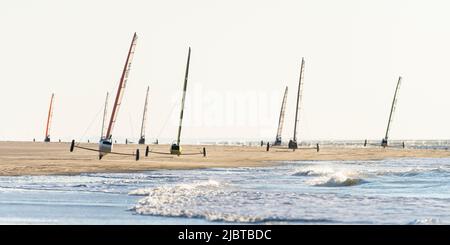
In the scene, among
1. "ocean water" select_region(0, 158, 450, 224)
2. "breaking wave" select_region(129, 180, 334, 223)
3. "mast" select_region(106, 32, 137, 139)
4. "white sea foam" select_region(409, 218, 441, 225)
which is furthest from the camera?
"mast" select_region(106, 32, 137, 139)

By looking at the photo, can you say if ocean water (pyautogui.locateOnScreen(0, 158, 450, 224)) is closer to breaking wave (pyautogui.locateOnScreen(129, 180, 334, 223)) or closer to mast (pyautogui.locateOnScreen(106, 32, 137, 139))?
breaking wave (pyautogui.locateOnScreen(129, 180, 334, 223))

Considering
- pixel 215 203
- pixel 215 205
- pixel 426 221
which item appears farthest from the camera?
pixel 215 203

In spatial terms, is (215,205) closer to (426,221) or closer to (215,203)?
(215,203)

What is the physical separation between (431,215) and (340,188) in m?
12.0

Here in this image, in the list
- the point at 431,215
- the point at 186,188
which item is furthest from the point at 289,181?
the point at 431,215

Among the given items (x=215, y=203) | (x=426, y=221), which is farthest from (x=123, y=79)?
(x=426, y=221)

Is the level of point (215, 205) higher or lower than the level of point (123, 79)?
lower

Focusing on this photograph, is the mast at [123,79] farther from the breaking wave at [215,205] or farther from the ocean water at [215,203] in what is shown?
the breaking wave at [215,205]

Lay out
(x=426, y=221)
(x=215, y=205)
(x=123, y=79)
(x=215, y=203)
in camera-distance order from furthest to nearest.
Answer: (x=123, y=79)
(x=215, y=203)
(x=215, y=205)
(x=426, y=221)

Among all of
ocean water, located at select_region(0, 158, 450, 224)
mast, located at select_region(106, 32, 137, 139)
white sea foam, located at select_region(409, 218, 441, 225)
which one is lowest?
ocean water, located at select_region(0, 158, 450, 224)

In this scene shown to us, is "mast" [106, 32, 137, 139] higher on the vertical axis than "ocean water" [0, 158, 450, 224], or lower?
higher

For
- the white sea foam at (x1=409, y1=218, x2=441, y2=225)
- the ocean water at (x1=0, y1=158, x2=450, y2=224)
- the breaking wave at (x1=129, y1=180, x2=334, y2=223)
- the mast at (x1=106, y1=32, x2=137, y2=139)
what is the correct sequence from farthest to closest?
the mast at (x1=106, y1=32, x2=137, y2=139), the breaking wave at (x1=129, y1=180, x2=334, y2=223), the ocean water at (x1=0, y1=158, x2=450, y2=224), the white sea foam at (x1=409, y1=218, x2=441, y2=225)

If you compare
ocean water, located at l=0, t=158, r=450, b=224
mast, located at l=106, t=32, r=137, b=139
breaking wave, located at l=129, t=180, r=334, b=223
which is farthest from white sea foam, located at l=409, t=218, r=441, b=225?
mast, located at l=106, t=32, r=137, b=139
